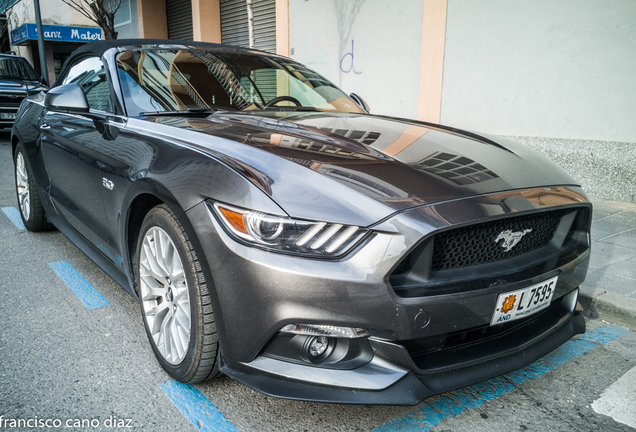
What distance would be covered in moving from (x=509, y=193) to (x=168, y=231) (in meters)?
1.36

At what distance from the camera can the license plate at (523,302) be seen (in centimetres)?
178

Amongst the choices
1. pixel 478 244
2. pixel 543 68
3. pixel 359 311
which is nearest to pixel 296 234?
pixel 359 311

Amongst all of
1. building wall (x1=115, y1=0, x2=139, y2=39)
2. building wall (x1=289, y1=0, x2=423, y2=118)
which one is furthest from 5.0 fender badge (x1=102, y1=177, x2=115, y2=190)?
building wall (x1=115, y1=0, x2=139, y2=39)

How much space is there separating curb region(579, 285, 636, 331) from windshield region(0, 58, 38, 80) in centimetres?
1337

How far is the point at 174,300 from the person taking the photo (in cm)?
208

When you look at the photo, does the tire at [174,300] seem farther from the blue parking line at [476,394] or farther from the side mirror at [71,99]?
the side mirror at [71,99]

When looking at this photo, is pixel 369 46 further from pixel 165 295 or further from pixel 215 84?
pixel 165 295

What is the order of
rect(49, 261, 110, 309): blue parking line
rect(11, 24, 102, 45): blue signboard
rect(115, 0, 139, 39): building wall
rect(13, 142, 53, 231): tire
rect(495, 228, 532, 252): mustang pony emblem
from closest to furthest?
1. rect(495, 228, 532, 252): mustang pony emblem
2. rect(49, 261, 110, 309): blue parking line
3. rect(13, 142, 53, 231): tire
4. rect(115, 0, 139, 39): building wall
5. rect(11, 24, 102, 45): blue signboard

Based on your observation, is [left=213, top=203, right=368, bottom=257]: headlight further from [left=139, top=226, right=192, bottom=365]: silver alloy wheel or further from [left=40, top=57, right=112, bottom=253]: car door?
[left=40, top=57, right=112, bottom=253]: car door

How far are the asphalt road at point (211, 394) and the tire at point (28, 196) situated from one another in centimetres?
148

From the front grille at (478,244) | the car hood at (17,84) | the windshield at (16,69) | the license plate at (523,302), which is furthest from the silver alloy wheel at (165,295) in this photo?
the windshield at (16,69)

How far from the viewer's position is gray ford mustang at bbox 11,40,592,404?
1.62 m

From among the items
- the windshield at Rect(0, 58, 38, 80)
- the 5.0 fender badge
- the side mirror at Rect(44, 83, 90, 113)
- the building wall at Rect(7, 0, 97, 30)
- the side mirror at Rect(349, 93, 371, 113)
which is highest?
the building wall at Rect(7, 0, 97, 30)

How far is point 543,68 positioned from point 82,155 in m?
5.50
